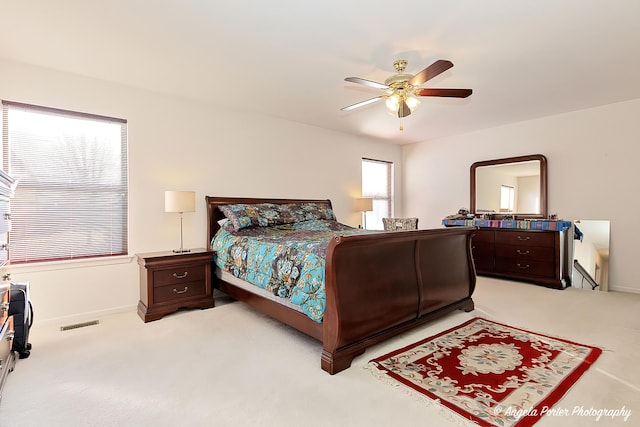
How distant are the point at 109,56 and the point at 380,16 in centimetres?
234

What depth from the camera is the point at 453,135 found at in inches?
227

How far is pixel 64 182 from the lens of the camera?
312cm

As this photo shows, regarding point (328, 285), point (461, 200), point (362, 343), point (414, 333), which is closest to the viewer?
point (328, 285)

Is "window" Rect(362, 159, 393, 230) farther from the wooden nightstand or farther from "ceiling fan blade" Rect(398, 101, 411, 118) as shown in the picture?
the wooden nightstand

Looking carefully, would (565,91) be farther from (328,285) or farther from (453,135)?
(328,285)

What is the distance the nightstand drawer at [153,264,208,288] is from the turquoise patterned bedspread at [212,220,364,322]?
9.3 inches

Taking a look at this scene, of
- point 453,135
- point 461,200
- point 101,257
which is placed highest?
point 453,135

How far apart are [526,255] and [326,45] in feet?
13.2

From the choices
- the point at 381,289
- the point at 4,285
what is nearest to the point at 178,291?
the point at 4,285

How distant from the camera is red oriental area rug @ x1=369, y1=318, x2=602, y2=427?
1.69 metres

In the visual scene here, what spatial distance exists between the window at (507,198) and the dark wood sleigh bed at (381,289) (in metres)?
2.34

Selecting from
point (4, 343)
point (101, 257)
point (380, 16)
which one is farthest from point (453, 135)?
point (4, 343)

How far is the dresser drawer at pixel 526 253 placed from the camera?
4.28 m

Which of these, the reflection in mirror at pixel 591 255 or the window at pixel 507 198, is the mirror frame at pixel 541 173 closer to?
the window at pixel 507 198
